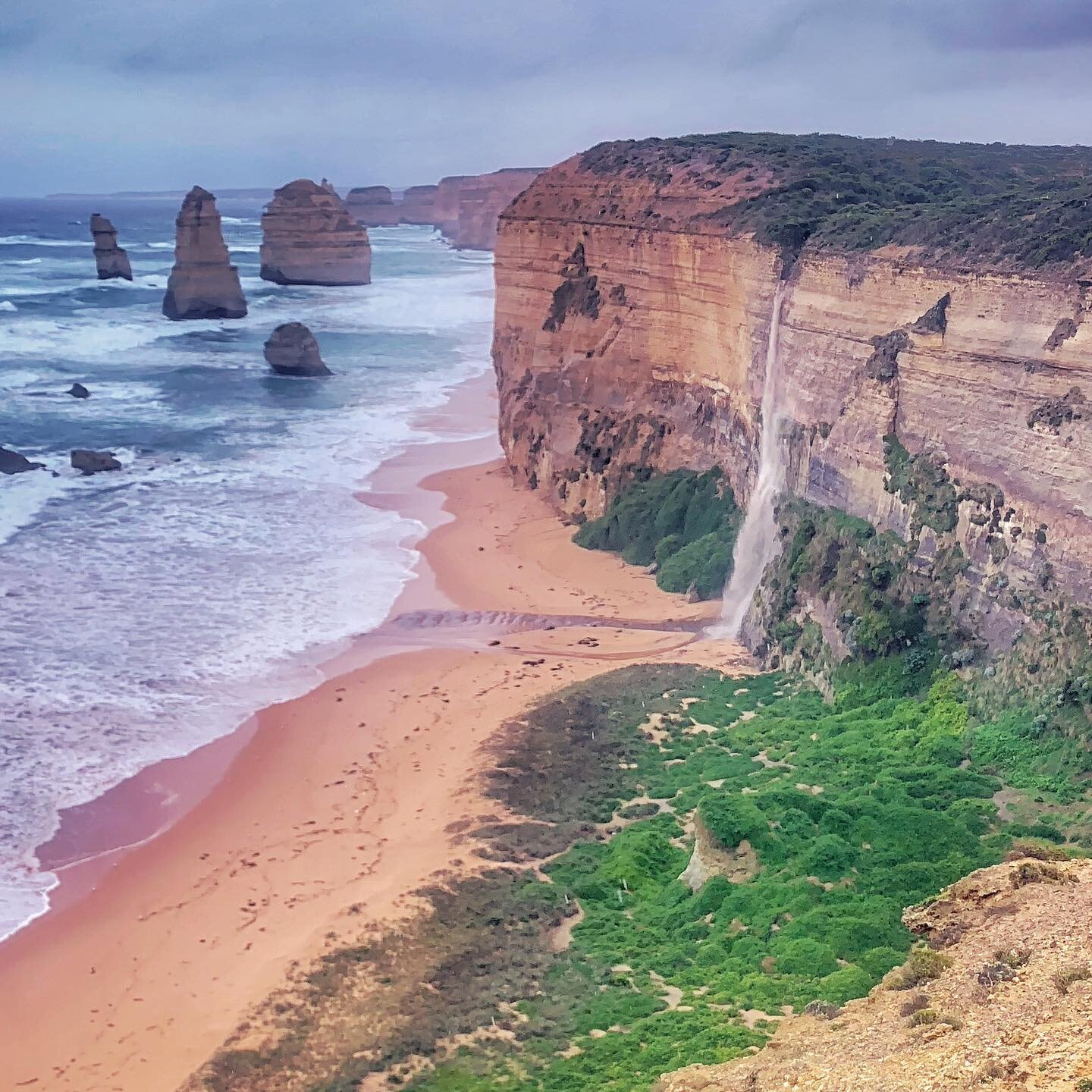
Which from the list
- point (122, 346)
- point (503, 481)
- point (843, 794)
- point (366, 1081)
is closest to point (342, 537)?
→ point (503, 481)

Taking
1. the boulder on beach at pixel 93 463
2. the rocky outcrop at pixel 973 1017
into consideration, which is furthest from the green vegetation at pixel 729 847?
the boulder on beach at pixel 93 463

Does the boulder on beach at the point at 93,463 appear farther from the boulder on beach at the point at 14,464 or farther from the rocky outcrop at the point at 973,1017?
the rocky outcrop at the point at 973,1017

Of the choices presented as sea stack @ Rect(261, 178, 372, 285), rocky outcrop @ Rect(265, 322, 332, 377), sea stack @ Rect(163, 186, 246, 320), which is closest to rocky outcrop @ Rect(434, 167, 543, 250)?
sea stack @ Rect(261, 178, 372, 285)

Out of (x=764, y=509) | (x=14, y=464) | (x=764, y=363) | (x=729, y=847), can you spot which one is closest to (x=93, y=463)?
(x=14, y=464)

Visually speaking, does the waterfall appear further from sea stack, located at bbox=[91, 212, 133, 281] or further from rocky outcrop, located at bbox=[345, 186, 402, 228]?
rocky outcrop, located at bbox=[345, 186, 402, 228]

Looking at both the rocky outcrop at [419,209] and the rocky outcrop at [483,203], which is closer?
the rocky outcrop at [483,203]

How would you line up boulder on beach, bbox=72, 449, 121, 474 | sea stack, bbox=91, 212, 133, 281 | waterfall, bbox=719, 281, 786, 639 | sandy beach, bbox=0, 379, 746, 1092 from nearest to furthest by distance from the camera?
sandy beach, bbox=0, 379, 746, 1092 → waterfall, bbox=719, 281, 786, 639 → boulder on beach, bbox=72, 449, 121, 474 → sea stack, bbox=91, 212, 133, 281
